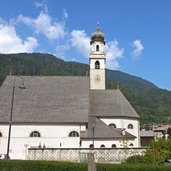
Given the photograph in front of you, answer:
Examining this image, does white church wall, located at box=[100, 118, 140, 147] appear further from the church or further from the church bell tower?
the church bell tower

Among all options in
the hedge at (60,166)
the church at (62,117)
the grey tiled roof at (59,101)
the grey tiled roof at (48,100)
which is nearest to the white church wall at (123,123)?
the church at (62,117)

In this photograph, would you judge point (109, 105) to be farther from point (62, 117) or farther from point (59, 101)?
point (62, 117)

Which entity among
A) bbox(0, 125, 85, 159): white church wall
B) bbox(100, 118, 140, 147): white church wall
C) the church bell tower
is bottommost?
bbox(0, 125, 85, 159): white church wall

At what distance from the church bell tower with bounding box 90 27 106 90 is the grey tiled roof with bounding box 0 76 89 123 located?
25.1 feet

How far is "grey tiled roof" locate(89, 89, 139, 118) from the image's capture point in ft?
180

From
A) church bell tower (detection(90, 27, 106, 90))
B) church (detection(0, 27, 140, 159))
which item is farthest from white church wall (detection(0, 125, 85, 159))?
church bell tower (detection(90, 27, 106, 90))

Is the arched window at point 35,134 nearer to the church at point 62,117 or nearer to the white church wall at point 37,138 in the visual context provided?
the church at point 62,117

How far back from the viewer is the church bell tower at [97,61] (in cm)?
6362

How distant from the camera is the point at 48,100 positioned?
172 ft

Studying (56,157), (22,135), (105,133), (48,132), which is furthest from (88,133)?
(56,157)

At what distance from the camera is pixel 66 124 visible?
161 feet

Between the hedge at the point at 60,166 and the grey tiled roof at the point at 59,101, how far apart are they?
76.2 feet

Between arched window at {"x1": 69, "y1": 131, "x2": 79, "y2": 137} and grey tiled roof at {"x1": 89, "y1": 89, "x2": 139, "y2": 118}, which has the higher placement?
grey tiled roof at {"x1": 89, "y1": 89, "x2": 139, "y2": 118}

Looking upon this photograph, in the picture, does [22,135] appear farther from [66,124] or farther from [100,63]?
[100,63]
